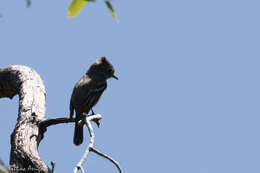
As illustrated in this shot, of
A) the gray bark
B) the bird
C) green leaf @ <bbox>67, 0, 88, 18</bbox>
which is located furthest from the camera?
the bird

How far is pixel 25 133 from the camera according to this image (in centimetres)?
530

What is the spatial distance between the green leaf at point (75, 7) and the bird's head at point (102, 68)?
5585 millimetres

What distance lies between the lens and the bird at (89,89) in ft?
22.3

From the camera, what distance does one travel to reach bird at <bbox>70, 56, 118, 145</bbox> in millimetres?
6785

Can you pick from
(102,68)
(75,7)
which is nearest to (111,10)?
(75,7)

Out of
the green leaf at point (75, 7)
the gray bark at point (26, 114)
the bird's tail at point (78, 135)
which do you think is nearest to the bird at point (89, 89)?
the bird's tail at point (78, 135)

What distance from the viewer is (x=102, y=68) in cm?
751

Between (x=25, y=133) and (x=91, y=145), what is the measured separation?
141 centimetres

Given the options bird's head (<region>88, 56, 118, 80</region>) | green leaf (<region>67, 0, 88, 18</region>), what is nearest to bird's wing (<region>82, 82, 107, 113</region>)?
bird's head (<region>88, 56, 118, 80</region>)

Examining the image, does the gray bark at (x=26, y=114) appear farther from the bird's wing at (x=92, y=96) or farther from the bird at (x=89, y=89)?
the bird's wing at (x=92, y=96)

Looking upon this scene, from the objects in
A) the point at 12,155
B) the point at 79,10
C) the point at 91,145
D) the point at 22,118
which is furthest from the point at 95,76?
the point at 79,10

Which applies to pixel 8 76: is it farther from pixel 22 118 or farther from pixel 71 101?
pixel 22 118

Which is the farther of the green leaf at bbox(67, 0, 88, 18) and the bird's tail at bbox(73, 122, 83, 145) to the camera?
the bird's tail at bbox(73, 122, 83, 145)

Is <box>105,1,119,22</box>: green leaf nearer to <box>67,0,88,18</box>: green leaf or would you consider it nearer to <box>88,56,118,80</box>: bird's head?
<box>67,0,88,18</box>: green leaf
